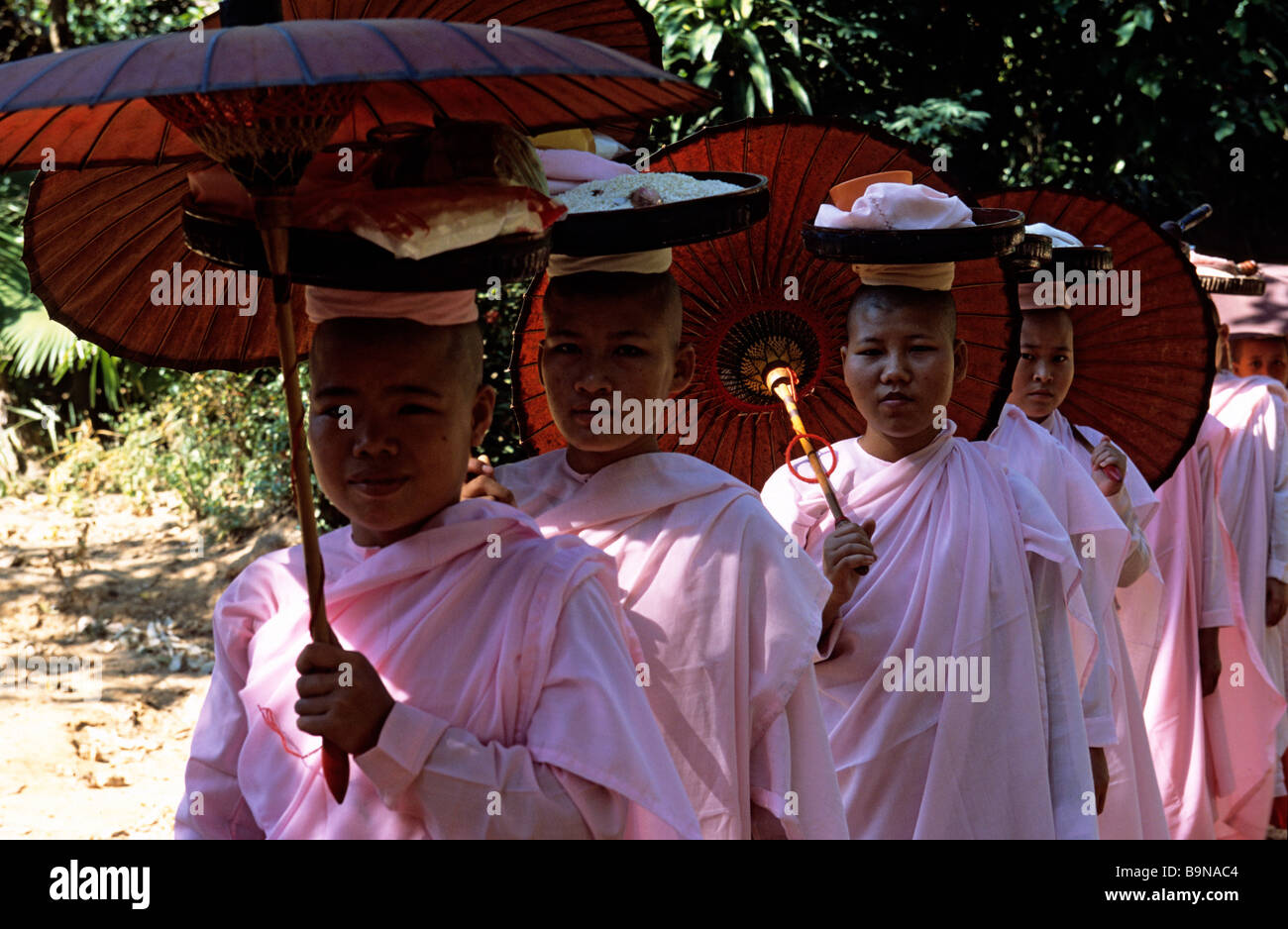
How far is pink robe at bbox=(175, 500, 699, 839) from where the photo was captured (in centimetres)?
223

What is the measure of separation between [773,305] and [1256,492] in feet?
14.5

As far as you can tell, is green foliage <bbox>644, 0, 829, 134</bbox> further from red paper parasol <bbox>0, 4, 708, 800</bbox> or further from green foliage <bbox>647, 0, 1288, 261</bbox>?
red paper parasol <bbox>0, 4, 708, 800</bbox>

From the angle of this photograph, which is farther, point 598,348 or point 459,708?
point 598,348

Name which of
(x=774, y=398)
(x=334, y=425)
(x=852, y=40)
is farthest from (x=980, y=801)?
(x=852, y=40)

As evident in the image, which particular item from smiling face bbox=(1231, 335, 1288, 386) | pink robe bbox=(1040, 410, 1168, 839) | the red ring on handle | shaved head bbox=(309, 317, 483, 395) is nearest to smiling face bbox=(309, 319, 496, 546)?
shaved head bbox=(309, 317, 483, 395)

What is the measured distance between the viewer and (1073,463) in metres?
4.90

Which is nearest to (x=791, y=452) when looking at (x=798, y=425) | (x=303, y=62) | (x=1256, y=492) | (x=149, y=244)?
(x=798, y=425)

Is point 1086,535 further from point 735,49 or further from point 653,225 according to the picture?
point 735,49

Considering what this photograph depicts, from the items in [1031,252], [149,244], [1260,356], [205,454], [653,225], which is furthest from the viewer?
[205,454]


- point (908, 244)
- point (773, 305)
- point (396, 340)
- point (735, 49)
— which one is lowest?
point (396, 340)

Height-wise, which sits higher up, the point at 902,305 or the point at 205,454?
the point at 902,305

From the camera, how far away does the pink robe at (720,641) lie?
3.13m

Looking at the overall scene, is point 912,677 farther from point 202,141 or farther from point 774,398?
point 202,141

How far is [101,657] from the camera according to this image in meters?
9.14
